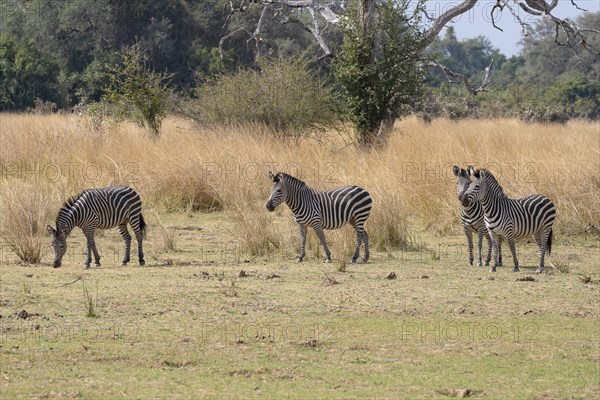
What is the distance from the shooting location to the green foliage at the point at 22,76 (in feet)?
127

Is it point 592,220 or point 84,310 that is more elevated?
point 592,220

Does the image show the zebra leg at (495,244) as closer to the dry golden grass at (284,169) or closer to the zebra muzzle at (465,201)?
the zebra muzzle at (465,201)

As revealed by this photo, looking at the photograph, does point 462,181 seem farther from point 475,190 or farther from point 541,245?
point 541,245

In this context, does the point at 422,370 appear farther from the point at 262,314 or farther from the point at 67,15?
the point at 67,15

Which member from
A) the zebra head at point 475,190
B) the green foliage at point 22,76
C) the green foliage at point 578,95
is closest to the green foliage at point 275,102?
the zebra head at point 475,190

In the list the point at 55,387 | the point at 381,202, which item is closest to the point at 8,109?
the point at 381,202

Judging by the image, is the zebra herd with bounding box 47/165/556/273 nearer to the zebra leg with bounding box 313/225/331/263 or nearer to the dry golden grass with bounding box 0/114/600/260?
the zebra leg with bounding box 313/225/331/263

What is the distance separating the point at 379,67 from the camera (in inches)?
898

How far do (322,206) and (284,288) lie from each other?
2373 millimetres

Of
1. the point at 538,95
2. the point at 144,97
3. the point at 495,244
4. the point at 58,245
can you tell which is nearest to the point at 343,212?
the point at 495,244

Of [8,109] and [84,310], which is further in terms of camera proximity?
[8,109]

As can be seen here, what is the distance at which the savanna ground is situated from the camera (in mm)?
7543

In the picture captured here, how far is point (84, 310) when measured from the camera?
9.72 meters

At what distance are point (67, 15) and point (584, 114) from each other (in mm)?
23228
